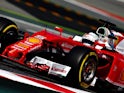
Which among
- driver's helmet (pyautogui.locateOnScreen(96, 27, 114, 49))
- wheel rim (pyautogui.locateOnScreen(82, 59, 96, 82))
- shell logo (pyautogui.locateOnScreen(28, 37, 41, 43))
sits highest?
driver's helmet (pyautogui.locateOnScreen(96, 27, 114, 49))

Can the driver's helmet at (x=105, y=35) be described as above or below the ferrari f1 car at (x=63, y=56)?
above

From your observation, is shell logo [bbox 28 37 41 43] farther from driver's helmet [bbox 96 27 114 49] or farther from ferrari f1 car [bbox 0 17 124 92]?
driver's helmet [bbox 96 27 114 49]

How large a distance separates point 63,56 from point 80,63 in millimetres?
771

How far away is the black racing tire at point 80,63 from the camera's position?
7.31 m

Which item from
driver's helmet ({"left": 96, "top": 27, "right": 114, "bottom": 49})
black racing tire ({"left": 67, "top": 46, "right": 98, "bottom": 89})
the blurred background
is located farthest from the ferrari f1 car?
the blurred background

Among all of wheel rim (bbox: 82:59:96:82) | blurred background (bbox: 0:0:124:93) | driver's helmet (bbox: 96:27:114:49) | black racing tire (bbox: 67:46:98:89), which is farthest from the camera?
blurred background (bbox: 0:0:124:93)

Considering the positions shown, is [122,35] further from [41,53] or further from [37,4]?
[37,4]

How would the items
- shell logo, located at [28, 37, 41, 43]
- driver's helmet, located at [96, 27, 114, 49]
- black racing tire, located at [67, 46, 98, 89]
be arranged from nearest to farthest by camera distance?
black racing tire, located at [67, 46, 98, 89], shell logo, located at [28, 37, 41, 43], driver's helmet, located at [96, 27, 114, 49]

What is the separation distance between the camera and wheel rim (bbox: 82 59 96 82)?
756cm

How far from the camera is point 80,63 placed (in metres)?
7.30

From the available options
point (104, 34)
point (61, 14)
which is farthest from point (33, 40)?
point (61, 14)

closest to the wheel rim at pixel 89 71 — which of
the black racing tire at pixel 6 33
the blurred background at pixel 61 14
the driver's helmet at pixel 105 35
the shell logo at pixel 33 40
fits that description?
the shell logo at pixel 33 40

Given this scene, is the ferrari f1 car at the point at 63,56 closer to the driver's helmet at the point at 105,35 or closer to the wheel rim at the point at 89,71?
the wheel rim at the point at 89,71

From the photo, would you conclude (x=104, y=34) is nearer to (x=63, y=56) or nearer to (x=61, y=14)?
(x=63, y=56)
